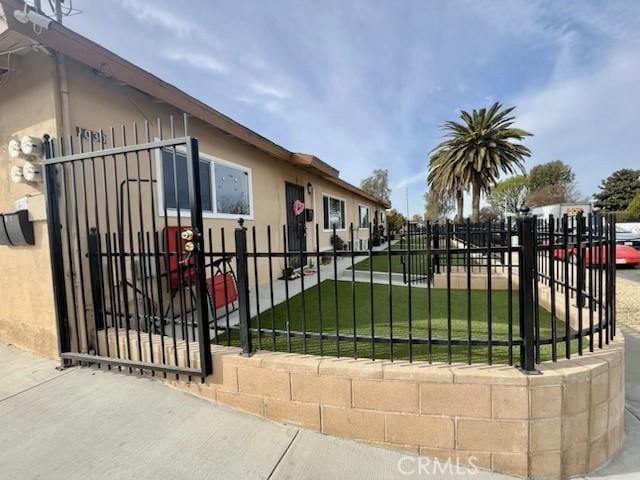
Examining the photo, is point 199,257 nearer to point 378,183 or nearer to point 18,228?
point 18,228

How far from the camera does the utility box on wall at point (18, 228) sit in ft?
10.4

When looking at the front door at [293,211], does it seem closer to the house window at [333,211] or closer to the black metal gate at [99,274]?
the house window at [333,211]

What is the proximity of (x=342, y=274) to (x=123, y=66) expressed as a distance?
18.4ft

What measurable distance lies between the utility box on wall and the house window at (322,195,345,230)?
8.41 metres

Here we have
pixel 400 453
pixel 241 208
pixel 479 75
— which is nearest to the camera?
pixel 400 453

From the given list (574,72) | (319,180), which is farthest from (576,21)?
(319,180)

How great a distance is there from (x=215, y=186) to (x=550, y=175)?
2208 inches

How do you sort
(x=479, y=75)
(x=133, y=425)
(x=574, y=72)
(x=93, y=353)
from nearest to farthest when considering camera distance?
1. (x=133, y=425)
2. (x=93, y=353)
3. (x=574, y=72)
4. (x=479, y=75)

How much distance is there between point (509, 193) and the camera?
164 ft

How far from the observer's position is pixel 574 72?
9938 millimetres

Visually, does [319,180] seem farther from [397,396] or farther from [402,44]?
[397,396]

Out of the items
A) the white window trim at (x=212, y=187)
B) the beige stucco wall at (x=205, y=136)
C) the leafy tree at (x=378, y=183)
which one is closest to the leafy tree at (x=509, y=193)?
the leafy tree at (x=378, y=183)

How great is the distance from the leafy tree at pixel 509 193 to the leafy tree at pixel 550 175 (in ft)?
3.87

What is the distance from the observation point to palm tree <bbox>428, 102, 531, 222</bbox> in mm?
16812
